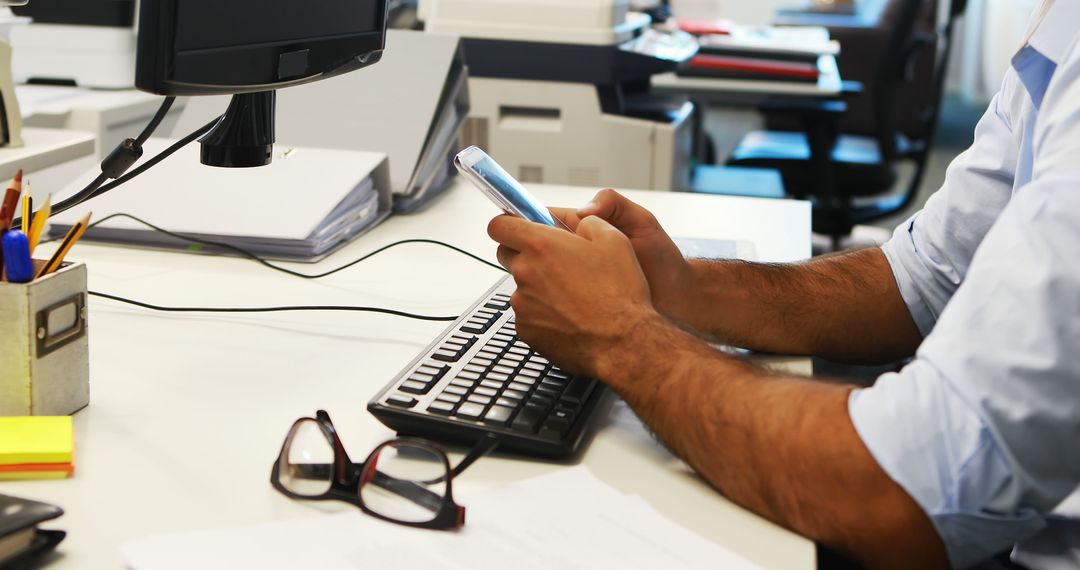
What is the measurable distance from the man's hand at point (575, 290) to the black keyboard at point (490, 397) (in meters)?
0.02

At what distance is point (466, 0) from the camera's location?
71.9 inches

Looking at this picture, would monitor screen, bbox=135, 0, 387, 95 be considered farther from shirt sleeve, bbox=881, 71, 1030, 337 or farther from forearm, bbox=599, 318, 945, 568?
shirt sleeve, bbox=881, 71, 1030, 337

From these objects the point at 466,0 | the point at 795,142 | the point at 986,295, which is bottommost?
the point at 795,142

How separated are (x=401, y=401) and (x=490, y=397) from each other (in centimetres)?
6

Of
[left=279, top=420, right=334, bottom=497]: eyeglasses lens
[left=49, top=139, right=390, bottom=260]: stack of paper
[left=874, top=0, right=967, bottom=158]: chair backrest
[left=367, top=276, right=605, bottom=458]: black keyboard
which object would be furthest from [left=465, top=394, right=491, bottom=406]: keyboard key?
[left=874, top=0, right=967, bottom=158]: chair backrest

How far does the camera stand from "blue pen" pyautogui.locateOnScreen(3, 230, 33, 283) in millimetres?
708

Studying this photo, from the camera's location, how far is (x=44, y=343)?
2.39 ft

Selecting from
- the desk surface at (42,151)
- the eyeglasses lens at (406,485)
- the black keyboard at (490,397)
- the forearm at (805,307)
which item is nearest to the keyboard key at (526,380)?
the black keyboard at (490,397)

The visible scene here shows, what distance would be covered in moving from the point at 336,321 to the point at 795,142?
2.34 meters

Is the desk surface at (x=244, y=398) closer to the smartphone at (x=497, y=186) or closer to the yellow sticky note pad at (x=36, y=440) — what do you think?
the yellow sticky note pad at (x=36, y=440)

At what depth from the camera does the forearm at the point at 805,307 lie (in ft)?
3.22

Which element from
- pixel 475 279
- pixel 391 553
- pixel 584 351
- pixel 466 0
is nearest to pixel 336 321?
pixel 475 279

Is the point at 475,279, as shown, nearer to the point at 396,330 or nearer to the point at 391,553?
the point at 396,330

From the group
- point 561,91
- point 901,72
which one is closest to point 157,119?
point 561,91
